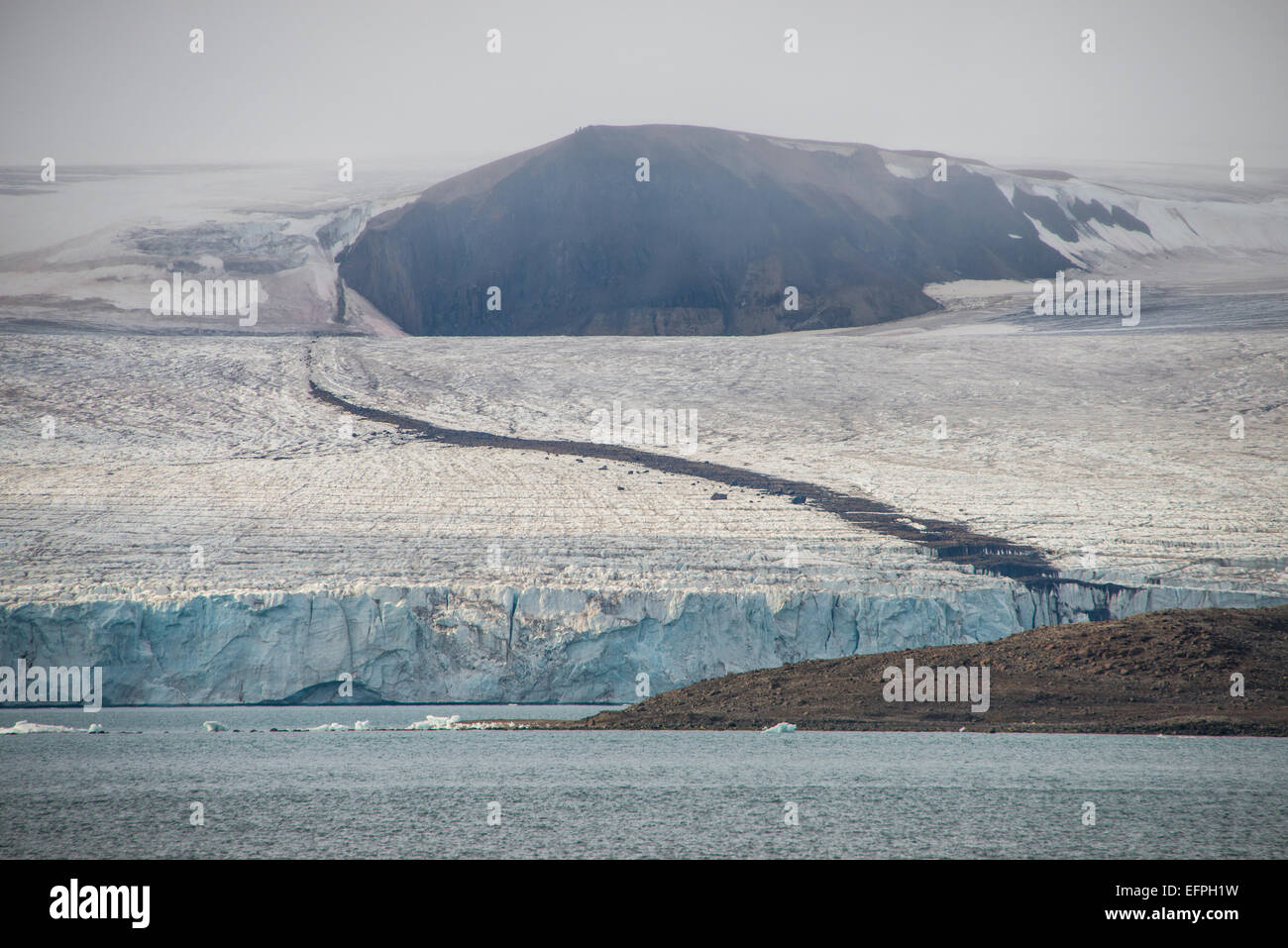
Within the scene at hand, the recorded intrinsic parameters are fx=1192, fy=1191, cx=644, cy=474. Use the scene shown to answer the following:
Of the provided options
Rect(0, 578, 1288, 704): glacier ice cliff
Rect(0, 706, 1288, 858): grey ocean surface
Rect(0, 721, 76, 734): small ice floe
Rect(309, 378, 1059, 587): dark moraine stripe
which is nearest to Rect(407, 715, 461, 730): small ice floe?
Rect(0, 706, 1288, 858): grey ocean surface

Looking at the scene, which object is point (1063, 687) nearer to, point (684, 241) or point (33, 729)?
point (33, 729)

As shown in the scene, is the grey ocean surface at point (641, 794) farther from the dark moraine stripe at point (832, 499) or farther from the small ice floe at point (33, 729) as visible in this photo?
the dark moraine stripe at point (832, 499)

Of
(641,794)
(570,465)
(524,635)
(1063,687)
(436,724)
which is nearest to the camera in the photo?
(641,794)

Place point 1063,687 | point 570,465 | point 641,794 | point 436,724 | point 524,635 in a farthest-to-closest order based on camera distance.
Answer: point 570,465
point 524,635
point 436,724
point 1063,687
point 641,794

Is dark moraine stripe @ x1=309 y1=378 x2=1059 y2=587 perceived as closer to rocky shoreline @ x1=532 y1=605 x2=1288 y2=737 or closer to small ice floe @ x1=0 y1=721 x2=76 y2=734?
rocky shoreline @ x1=532 y1=605 x2=1288 y2=737

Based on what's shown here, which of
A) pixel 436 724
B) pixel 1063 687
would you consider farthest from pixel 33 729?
pixel 1063 687
